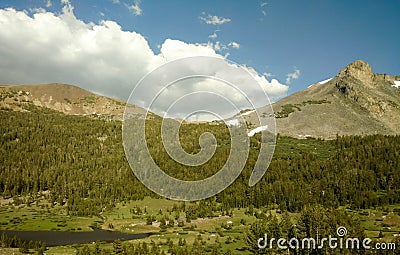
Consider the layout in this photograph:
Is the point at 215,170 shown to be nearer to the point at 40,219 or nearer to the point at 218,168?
the point at 218,168

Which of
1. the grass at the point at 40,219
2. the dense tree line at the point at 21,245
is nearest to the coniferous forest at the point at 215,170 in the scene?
the grass at the point at 40,219

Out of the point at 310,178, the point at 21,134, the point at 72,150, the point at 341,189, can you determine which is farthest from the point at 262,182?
the point at 21,134

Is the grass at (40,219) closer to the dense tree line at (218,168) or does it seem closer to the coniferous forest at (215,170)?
the coniferous forest at (215,170)

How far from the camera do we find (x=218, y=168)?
14600 cm

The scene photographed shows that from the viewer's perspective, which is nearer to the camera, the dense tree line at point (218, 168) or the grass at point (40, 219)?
the grass at point (40, 219)

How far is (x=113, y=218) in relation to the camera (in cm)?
10619

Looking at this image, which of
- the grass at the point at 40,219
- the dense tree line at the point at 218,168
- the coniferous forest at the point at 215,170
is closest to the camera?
the grass at the point at 40,219

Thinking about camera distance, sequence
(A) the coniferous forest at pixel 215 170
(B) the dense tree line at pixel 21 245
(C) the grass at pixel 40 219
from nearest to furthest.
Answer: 1. (B) the dense tree line at pixel 21 245
2. (C) the grass at pixel 40 219
3. (A) the coniferous forest at pixel 215 170

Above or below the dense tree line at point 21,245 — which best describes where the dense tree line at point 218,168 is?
above

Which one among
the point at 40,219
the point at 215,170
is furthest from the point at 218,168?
the point at 40,219

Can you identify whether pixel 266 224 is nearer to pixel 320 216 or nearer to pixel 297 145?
pixel 320 216

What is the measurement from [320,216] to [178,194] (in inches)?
3727

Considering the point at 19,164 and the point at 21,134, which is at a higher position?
the point at 21,134

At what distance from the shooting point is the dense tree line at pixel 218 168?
388ft
